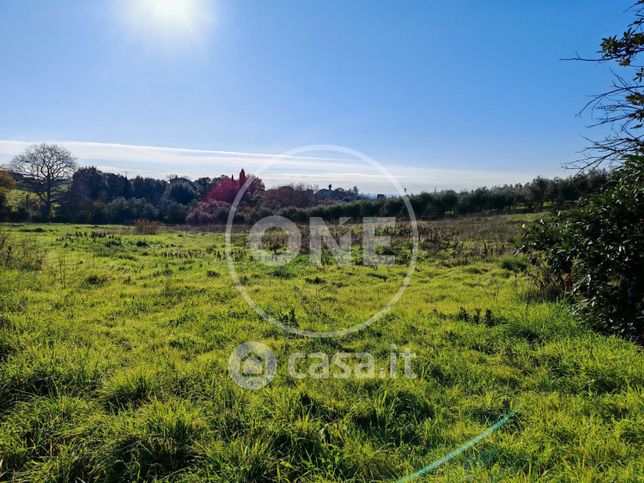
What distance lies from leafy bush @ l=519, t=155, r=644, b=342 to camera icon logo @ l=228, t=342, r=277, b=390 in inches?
145

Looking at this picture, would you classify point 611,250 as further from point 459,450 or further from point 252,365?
point 252,365

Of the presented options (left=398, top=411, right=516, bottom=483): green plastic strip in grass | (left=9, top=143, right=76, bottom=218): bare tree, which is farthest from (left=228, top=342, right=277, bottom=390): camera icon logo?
(left=9, top=143, right=76, bottom=218): bare tree

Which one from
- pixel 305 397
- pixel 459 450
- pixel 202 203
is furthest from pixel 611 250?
pixel 202 203

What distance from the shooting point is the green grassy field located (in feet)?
6.93

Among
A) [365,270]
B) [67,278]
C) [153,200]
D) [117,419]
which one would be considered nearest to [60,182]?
[153,200]

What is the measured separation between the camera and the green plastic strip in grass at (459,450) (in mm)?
2022

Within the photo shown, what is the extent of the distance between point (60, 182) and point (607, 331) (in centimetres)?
5405

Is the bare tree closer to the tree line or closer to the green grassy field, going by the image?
the tree line

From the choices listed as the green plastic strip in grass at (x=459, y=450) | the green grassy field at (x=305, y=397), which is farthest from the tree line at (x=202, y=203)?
the green plastic strip in grass at (x=459, y=450)

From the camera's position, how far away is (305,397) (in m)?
2.79

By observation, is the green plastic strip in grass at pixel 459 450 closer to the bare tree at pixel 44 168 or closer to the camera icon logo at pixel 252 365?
the camera icon logo at pixel 252 365

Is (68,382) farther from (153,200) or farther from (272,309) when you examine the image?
(153,200)

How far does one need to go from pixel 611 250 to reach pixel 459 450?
109 inches

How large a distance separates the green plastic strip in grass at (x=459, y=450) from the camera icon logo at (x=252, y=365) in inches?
59.1
